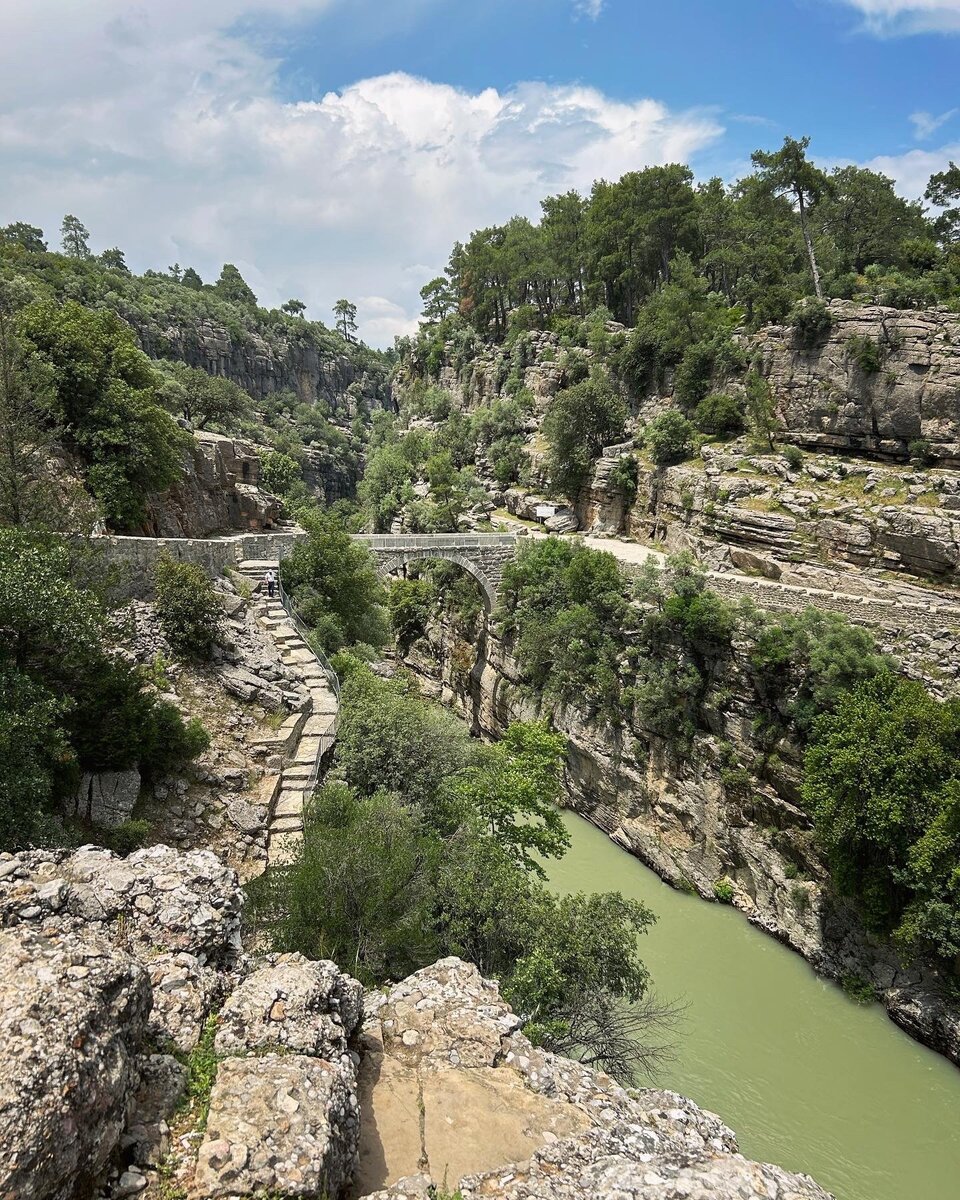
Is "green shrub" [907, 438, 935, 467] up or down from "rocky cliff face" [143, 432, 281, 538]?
up

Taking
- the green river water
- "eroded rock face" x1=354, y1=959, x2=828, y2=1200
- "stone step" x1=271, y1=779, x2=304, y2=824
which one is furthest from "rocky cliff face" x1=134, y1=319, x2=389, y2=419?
"eroded rock face" x1=354, y1=959, x2=828, y2=1200

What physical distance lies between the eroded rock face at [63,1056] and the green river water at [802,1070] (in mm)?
11847

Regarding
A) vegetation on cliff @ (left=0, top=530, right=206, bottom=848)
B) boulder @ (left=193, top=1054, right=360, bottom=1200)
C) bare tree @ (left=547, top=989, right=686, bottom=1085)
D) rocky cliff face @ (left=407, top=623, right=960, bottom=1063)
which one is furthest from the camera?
rocky cliff face @ (left=407, top=623, right=960, bottom=1063)

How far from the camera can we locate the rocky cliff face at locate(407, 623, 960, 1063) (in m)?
14.8

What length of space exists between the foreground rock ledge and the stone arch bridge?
19.7 meters

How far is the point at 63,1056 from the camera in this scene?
409 centimetres

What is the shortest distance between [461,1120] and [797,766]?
13.8 meters

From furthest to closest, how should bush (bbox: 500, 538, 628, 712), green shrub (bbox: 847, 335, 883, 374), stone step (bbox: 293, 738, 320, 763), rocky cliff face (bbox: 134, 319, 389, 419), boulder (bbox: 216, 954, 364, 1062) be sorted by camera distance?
rocky cliff face (bbox: 134, 319, 389, 419)
green shrub (bbox: 847, 335, 883, 374)
bush (bbox: 500, 538, 628, 712)
stone step (bbox: 293, 738, 320, 763)
boulder (bbox: 216, 954, 364, 1062)

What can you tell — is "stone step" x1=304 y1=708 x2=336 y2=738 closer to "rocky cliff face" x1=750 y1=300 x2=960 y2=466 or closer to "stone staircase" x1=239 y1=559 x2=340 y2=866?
"stone staircase" x1=239 y1=559 x2=340 y2=866

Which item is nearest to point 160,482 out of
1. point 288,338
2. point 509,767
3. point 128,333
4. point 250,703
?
point 128,333

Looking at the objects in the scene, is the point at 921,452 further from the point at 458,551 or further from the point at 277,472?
the point at 277,472

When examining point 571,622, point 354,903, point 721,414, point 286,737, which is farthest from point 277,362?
point 354,903

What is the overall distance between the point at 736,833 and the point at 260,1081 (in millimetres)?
16375

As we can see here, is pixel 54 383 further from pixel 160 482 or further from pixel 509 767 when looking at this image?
pixel 509 767
